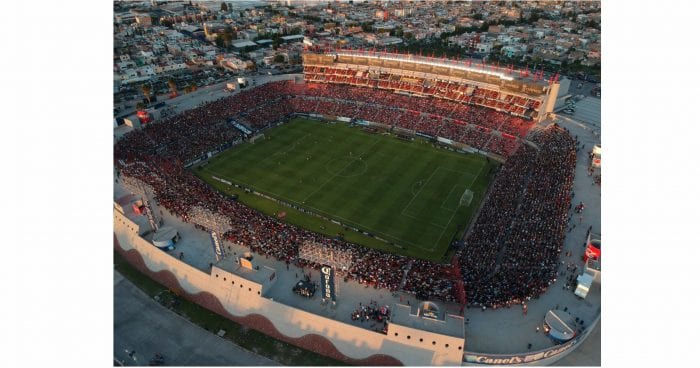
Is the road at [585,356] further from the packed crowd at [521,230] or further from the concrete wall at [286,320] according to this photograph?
the concrete wall at [286,320]

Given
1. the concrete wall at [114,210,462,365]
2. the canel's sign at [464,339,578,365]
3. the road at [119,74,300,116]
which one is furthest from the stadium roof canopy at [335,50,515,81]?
the concrete wall at [114,210,462,365]

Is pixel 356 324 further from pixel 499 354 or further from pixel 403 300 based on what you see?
pixel 499 354

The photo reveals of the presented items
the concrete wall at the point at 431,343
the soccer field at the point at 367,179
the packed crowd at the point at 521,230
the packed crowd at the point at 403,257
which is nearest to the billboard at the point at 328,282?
the packed crowd at the point at 403,257

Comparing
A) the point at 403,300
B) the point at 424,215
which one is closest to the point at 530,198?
the point at 424,215

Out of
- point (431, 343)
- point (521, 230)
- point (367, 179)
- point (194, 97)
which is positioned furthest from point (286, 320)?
point (194, 97)

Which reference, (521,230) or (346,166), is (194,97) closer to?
(346,166)
